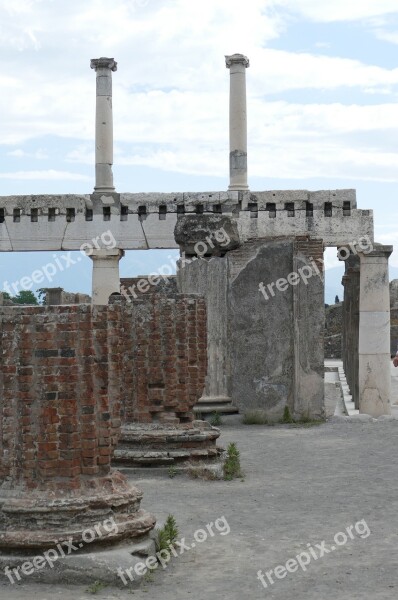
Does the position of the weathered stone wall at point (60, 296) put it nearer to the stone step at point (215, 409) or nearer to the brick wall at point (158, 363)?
the stone step at point (215, 409)

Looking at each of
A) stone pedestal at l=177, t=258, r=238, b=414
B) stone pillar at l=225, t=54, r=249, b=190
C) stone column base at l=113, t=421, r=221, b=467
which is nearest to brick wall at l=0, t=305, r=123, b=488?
stone column base at l=113, t=421, r=221, b=467

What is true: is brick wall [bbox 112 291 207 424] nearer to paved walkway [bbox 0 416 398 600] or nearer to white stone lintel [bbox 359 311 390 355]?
paved walkway [bbox 0 416 398 600]

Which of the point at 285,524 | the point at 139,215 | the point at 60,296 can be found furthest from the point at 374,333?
the point at 285,524

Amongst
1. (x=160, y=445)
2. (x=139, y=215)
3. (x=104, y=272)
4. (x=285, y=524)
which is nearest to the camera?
(x=285, y=524)

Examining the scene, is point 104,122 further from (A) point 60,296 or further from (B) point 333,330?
(B) point 333,330

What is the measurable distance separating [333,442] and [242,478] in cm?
286

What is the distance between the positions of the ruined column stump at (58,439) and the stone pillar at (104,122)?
15906mm

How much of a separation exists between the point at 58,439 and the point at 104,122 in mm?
16913

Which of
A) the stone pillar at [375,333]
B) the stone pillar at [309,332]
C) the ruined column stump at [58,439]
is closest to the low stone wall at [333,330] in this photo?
the stone pillar at [375,333]

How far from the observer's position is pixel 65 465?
607 cm

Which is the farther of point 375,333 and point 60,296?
point 375,333

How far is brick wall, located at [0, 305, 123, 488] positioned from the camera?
6004mm

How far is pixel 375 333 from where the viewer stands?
16234 millimetres

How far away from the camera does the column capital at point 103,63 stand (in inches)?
867
